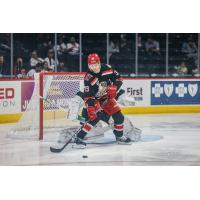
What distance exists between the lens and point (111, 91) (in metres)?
7.99

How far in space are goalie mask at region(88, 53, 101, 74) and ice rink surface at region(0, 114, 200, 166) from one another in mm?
580

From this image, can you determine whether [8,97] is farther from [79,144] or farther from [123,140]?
[123,140]

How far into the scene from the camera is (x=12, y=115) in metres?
8.12

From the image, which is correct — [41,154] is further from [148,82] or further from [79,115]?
[148,82]

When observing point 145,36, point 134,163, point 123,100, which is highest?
point 145,36

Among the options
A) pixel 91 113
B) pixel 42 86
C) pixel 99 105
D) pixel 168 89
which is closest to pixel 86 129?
pixel 91 113

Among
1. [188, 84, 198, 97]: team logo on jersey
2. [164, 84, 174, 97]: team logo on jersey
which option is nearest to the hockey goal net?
[164, 84, 174, 97]: team logo on jersey

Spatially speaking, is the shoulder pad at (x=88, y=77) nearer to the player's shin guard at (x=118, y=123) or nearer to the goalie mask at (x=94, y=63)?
the goalie mask at (x=94, y=63)

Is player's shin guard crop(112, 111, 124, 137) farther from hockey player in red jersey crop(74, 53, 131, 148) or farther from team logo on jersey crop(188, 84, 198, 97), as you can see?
team logo on jersey crop(188, 84, 198, 97)

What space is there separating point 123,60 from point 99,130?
2.43ft

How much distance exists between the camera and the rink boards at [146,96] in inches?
319

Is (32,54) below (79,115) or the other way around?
the other way around

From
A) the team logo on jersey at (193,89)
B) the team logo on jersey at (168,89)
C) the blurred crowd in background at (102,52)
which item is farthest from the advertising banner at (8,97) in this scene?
the team logo on jersey at (193,89)

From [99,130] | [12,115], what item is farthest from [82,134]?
[12,115]
